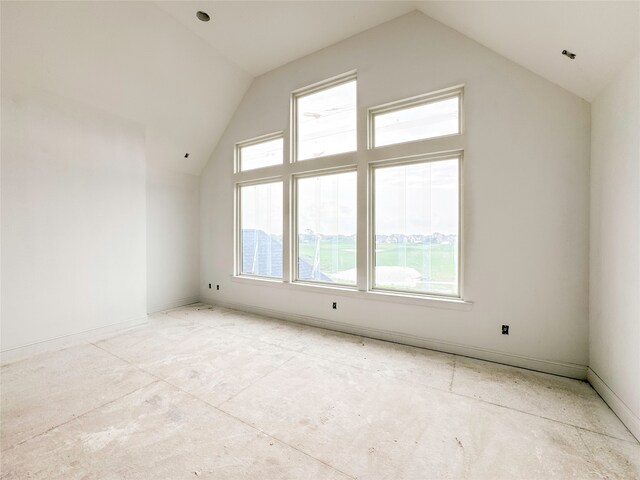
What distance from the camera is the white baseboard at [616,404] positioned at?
5.81ft

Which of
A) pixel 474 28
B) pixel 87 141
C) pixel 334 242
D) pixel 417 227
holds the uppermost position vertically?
pixel 474 28

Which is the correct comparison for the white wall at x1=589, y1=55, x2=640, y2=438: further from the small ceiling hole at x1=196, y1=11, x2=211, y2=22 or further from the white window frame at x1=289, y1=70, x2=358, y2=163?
the small ceiling hole at x1=196, y1=11, x2=211, y2=22

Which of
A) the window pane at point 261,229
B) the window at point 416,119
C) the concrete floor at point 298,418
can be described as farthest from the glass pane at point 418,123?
the concrete floor at point 298,418

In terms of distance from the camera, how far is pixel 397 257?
341 centimetres

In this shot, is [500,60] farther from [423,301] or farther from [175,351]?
[175,351]

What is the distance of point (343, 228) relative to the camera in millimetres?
3797

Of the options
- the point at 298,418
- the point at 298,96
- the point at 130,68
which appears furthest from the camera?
the point at 298,96

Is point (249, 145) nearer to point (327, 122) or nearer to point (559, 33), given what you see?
point (327, 122)

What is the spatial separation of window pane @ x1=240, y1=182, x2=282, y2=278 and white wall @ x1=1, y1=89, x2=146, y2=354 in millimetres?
1516

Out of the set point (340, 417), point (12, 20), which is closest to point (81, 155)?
point (12, 20)

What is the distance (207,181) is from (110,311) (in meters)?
2.62

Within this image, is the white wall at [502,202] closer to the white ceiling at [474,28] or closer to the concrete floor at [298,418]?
the white ceiling at [474,28]

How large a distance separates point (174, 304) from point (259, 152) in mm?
3082

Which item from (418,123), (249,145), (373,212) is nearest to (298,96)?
(249,145)
